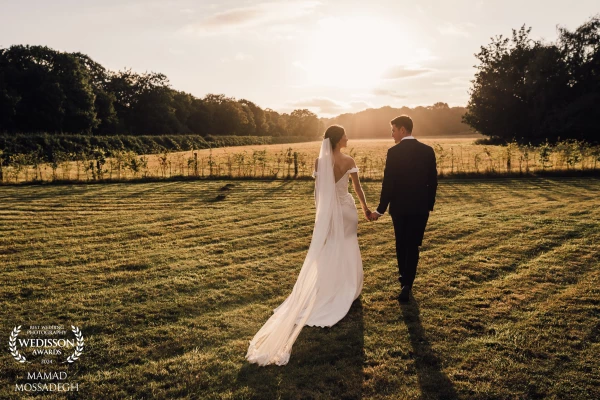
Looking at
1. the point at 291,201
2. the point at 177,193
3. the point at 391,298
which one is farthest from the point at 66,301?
the point at 177,193

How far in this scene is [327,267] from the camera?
558 centimetres

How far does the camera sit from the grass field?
3979 millimetres

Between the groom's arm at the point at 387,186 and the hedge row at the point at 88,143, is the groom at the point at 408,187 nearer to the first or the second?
the groom's arm at the point at 387,186

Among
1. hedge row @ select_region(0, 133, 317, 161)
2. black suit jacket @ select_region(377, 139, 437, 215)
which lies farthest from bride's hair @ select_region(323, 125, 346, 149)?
hedge row @ select_region(0, 133, 317, 161)

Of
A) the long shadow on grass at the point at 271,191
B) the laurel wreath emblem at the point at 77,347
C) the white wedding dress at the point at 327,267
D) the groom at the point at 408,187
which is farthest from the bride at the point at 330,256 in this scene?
the long shadow on grass at the point at 271,191

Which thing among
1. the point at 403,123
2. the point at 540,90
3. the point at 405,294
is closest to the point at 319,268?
the point at 405,294

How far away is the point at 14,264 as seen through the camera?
7809mm

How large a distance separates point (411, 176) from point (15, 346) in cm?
544

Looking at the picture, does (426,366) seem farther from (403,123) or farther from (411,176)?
(403,123)

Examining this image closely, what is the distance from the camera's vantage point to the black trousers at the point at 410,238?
5.78 m

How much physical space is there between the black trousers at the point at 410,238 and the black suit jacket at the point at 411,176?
0.14 metres

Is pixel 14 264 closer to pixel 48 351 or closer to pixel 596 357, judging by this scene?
pixel 48 351

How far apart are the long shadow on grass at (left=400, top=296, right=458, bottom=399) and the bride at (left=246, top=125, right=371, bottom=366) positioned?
899 mm

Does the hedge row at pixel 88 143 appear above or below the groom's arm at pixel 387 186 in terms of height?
above
